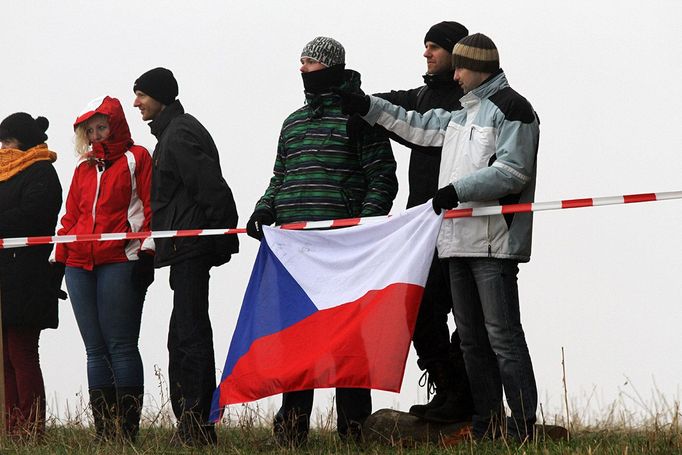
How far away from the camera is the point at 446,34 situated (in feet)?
27.1

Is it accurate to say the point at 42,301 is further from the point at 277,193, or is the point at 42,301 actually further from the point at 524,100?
the point at 524,100

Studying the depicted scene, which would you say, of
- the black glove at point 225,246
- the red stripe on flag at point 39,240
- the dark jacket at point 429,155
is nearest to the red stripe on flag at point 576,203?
the dark jacket at point 429,155

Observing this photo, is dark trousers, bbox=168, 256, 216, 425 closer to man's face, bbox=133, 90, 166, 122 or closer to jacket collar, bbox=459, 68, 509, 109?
man's face, bbox=133, 90, 166, 122

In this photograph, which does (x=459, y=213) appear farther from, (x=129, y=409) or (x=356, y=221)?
(x=129, y=409)

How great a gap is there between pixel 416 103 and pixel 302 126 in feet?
2.41

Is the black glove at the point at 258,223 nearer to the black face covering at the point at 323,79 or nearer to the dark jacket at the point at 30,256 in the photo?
the black face covering at the point at 323,79

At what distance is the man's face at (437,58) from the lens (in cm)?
830

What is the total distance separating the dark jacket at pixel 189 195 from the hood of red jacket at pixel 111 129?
13.6 inches

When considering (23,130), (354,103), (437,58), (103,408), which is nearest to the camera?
(354,103)

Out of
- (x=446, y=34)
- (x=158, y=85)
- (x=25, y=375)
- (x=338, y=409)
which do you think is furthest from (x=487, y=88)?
(x=25, y=375)

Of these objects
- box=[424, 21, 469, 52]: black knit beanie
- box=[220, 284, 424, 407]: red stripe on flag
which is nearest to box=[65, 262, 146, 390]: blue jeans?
→ box=[220, 284, 424, 407]: red stripe on flag

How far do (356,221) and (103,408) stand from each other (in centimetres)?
224

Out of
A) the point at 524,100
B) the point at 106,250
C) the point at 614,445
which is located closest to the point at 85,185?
Result: the point at 106,250

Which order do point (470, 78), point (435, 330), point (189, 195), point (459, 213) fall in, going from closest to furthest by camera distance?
point (459, 213)
point (470, 78)
point (435, 330)
point (189, 195)
